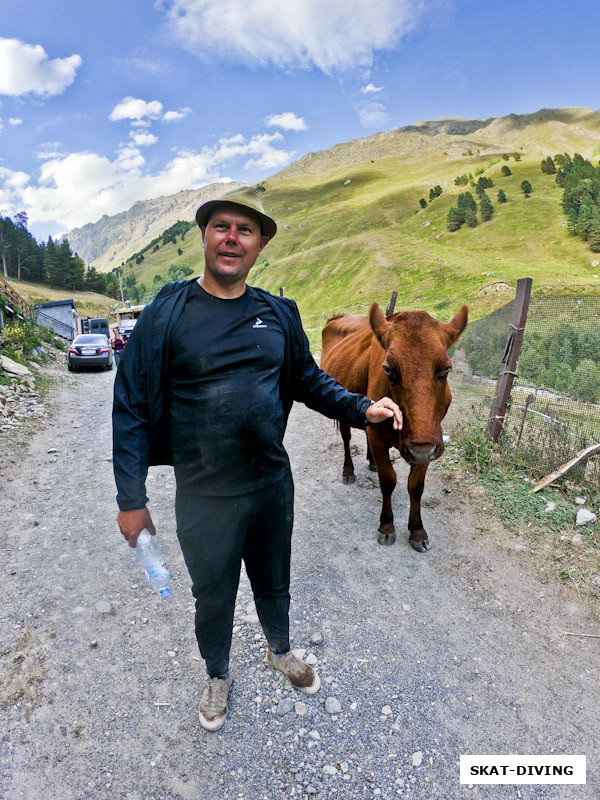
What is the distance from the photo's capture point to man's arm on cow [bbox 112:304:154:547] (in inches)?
75.9

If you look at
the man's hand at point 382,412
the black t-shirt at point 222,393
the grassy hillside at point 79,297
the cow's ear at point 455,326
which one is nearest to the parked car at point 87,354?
the cow's ear at point 455,326

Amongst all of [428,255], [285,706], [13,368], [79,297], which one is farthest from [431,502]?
[79,297]

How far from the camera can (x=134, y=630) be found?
121 inches

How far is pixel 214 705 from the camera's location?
2408mm

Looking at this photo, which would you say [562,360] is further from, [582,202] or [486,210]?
[486,210]

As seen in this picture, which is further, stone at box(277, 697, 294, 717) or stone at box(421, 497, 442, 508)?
stone at box(421, 497, 442, 508)

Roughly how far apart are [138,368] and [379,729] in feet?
7.89

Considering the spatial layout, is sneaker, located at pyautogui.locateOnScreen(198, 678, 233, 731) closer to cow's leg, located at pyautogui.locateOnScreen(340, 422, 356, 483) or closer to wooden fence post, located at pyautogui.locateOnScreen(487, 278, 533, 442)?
cow's leg, located at pyautogui.locateOnScreen(340, 422, 356, 483)

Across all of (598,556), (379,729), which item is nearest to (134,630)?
(379,729)

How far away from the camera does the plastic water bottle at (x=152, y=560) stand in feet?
6.75

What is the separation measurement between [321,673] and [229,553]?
1.26 meters

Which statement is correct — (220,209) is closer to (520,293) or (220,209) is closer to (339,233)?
(520,293)

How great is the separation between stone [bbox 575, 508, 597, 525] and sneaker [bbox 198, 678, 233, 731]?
353 centimetres

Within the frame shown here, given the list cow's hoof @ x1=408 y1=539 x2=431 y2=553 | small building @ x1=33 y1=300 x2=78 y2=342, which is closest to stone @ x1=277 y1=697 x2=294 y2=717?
cow's hoof @ x1=408 y1=539 x2=431 y2=553
